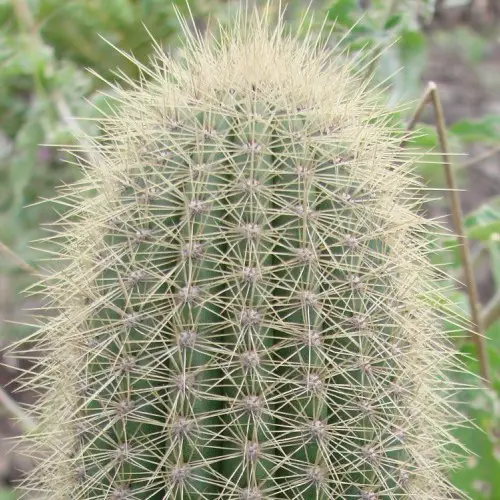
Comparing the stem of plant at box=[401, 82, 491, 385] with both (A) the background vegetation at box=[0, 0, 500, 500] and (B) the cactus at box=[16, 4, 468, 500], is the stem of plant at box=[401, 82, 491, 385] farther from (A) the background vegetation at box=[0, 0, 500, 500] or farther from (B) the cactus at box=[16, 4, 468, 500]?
(B) the cactus at box=[16, 4, 468, 500]

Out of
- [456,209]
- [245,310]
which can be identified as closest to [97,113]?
[456,209]

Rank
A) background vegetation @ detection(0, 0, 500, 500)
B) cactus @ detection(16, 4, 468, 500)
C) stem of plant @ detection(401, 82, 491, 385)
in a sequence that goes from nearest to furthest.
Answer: cactus @ detection(16, 4, 468, 500)
stem of plant @ detection(401, 82, 491, 385)
background vegetation @ detection(0, 0, 500, 500)

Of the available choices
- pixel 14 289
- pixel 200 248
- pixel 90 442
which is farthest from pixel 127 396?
pixel 14 289

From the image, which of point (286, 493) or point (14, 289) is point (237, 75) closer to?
point (286, 493)

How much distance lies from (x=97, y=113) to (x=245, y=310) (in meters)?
1.03

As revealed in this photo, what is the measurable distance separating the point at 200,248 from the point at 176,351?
144mm

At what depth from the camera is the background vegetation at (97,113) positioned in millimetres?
2061

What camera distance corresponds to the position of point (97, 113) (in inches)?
84.2

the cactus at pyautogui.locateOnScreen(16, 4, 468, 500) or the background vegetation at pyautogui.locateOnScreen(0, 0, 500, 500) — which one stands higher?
the background vegetation at pyautogui.locateOnScreen(0, 0, 500, 500)

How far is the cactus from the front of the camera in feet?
4.15

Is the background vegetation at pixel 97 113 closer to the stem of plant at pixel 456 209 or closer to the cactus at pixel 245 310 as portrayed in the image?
the stem of plant at pixel 456 209

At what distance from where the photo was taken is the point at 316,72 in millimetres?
1427

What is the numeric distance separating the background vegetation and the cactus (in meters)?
0.33

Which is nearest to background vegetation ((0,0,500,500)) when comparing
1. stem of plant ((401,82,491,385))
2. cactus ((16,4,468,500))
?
stem of plant ((401,82,491,385))
